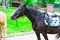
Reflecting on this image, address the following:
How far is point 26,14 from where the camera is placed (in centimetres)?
797

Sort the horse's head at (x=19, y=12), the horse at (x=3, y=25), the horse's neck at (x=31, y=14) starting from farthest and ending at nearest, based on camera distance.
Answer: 1. the horse's neck at (x=31, y=14)
2. the horse's head at (x=19, y=12)
3. the horse at (x=3, y=25)

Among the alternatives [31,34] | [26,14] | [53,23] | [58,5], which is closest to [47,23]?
[53,23]

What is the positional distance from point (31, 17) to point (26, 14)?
0.70 ft

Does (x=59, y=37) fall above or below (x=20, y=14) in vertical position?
below

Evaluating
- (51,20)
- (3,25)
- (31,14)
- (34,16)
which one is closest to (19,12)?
(31,14)

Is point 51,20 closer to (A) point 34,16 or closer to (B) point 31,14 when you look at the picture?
(A) point 34,16

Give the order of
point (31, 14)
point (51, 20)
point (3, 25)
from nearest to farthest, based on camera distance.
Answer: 1. point (3, 25)
2. point (31, 14)
3. point (51, 20)

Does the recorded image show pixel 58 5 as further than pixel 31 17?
Yes

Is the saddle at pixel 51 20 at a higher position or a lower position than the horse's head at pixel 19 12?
lower

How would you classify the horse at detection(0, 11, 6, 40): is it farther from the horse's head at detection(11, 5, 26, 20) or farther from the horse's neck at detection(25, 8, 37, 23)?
the horse's neck at detection(25, 8, 37, 23)

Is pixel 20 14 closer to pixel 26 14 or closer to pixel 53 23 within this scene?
pixel 26 14

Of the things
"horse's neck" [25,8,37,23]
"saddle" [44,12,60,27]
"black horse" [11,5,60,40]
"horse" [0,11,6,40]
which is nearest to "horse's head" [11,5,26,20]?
"black horse" [11,5,60,40]

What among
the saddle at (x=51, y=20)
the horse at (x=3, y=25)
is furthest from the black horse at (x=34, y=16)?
the horse at (x=3, y=25)

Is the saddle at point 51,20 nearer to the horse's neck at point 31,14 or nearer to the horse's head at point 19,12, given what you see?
the horse's neck at point 31,14
